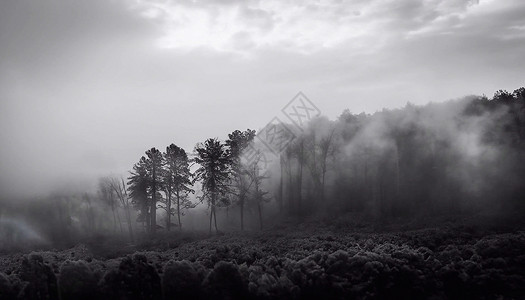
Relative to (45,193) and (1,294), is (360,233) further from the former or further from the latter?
(45,193)

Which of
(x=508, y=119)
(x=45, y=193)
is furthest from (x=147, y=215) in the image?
(x=508, y=119)

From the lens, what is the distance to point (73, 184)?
9500 cm

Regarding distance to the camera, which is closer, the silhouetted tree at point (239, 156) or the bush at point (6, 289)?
the bush at point (6, 289)

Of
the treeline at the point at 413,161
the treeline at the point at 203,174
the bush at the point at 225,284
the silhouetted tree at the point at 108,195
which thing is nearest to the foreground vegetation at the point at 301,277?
the bush at the point at 225,284

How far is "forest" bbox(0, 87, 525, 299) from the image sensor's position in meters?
24.5

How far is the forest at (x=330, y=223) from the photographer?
80.3 feet

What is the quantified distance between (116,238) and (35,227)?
31.5 m

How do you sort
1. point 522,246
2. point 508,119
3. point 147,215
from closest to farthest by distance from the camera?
point 522,246, point 508,119, point 147,215

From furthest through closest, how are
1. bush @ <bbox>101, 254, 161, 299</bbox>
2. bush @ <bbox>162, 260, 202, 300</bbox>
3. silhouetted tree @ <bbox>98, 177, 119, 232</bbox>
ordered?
1. silhouetted tree @ <bbox>98, 177, 119, 232</bbox>
2. bush @ <bbox>162, 260, 202, 300</bbox>
3. bush @ <bbox>101, 254, 161, 299</bbox>

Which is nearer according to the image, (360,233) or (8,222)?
(360,233)

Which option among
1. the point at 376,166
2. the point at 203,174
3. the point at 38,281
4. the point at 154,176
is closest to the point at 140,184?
the point at 154,176

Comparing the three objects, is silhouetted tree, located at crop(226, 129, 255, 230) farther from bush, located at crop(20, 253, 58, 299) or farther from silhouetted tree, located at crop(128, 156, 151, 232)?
bush, located at crop(20, 253, 58, 299)

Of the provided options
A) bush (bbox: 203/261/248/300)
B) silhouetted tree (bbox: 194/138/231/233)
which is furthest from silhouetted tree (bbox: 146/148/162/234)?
bush (bbox: 203/261/248/300)

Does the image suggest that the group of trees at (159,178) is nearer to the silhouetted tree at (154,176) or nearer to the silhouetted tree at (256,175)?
the silhouetted tree at (154,176)
